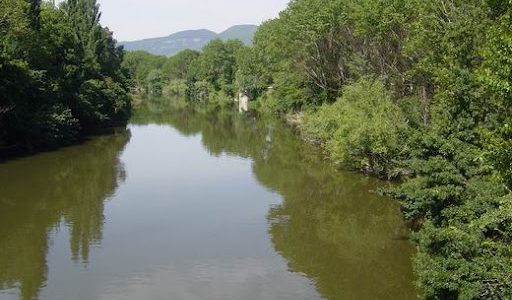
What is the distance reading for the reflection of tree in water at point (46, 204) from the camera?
23328mm

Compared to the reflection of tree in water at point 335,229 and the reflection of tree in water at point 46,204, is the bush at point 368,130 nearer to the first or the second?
the reflection of tree in water at point 335,229

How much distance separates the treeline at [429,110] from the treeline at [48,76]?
2218 cm

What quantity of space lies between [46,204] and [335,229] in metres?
16.5

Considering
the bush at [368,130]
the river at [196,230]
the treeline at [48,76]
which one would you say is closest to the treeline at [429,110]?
the bush at [368,130]

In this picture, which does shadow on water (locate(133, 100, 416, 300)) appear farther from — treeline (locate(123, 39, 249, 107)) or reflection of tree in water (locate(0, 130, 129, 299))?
treeline (locate(123, 39, 249, 107))

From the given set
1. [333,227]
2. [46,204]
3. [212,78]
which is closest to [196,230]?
[333,227]

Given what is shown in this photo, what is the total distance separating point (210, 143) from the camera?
6066 centimetres

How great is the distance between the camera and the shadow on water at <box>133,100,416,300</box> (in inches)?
861

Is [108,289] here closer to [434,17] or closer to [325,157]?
[434,17]

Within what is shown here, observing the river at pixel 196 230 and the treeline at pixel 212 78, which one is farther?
the treeline at pixel 212 78

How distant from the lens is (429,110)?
106 feet

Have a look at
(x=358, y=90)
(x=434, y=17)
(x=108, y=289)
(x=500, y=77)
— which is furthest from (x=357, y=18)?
(x=500, y=77)

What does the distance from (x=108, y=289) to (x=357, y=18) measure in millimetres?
31866

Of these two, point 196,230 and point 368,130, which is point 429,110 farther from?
point 196,230
